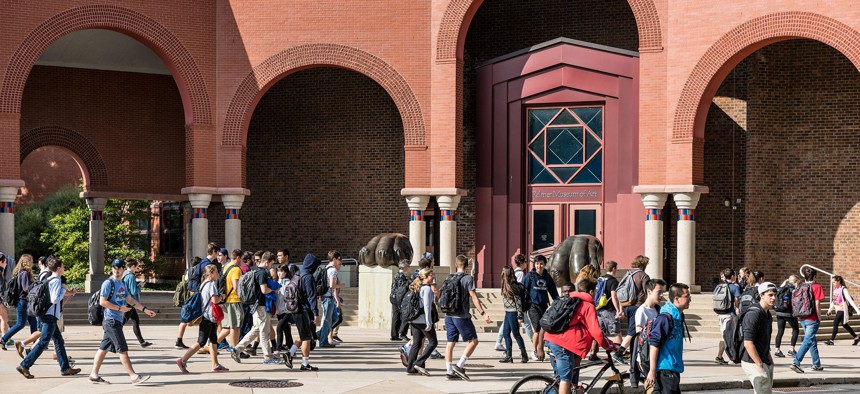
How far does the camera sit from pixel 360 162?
109 ft

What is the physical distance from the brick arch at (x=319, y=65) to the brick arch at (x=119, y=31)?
2.38 ft

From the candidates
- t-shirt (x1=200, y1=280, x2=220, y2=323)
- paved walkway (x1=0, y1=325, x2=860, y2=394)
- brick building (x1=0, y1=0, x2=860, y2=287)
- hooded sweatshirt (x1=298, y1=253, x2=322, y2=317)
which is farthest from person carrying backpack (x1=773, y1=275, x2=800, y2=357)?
t-shirt (x1=200, y1=280, x2=220, y2=323)

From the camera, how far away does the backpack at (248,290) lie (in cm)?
1548

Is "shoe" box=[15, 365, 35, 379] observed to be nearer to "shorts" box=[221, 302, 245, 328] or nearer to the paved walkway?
the paved walkway

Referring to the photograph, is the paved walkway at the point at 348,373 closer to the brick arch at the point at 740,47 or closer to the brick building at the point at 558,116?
the brick arch at the point at 740,47

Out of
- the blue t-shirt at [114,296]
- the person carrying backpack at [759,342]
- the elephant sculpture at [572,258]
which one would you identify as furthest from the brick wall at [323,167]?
the person carrying backpack at [759,342]

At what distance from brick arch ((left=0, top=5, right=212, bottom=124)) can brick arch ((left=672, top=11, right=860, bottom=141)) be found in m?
11.5

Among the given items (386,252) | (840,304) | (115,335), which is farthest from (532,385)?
(840,304)

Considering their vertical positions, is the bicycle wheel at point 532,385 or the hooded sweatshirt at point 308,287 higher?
the hooded sweatshirt at point 308,287

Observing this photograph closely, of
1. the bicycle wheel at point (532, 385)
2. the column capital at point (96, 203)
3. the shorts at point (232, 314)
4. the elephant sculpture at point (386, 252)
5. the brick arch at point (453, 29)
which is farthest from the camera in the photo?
the column capital at point (96, 203)

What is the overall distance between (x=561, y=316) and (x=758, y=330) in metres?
1.76

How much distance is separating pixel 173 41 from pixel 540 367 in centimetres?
1552

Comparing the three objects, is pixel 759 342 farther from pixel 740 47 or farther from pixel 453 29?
pixel 453 29

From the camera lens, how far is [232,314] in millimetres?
15898
